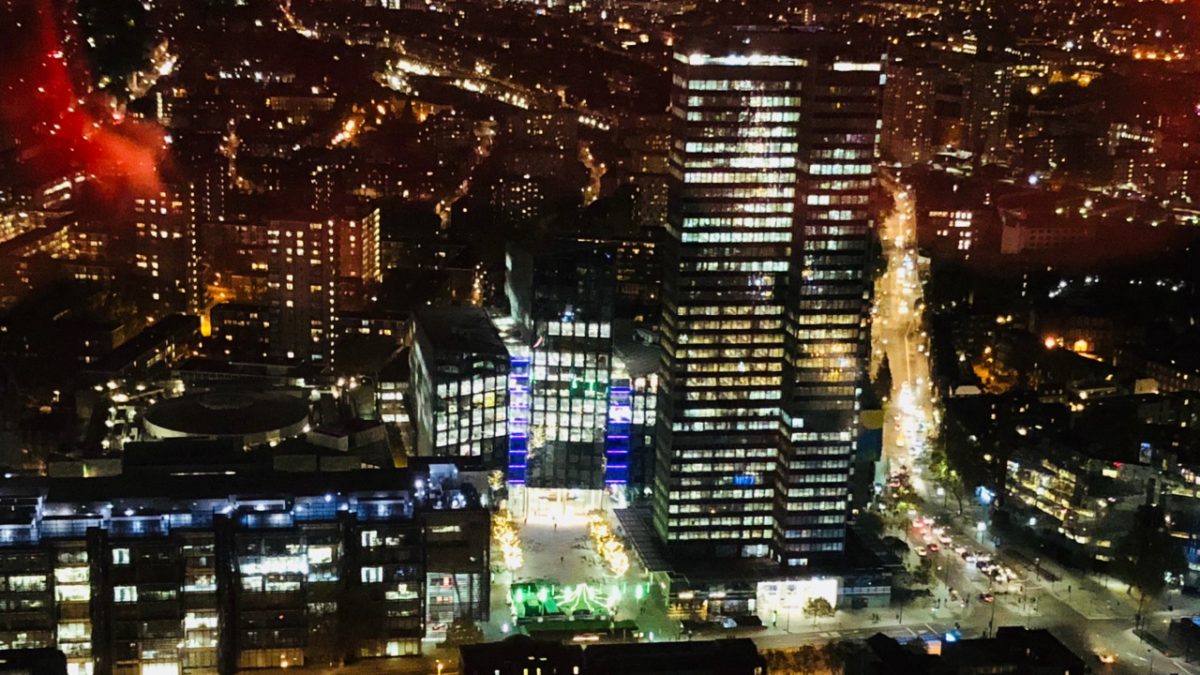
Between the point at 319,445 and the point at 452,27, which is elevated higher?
the point at 452,27

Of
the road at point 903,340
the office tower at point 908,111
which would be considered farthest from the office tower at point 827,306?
the office tower at point 908,111

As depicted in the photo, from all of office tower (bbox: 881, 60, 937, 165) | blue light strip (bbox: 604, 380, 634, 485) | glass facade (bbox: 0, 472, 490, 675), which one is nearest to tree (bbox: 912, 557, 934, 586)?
blue light strip (bbox: 604, 380, 634, 485)

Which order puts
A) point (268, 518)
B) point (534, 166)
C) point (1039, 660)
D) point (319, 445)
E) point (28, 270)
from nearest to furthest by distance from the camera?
1. point (1039, 660)
2. point (268, 518)
3. point (319, 445)
4. point (28, 270)
5. point (534, 166)

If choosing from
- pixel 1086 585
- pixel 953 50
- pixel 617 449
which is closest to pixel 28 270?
pixel 617 449

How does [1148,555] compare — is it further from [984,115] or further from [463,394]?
[984,115]

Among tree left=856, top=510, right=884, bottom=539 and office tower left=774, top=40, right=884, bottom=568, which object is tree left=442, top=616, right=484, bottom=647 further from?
tree left=856, top=510, right=884, bottom=539

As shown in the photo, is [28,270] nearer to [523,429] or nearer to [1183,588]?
[523,429]
